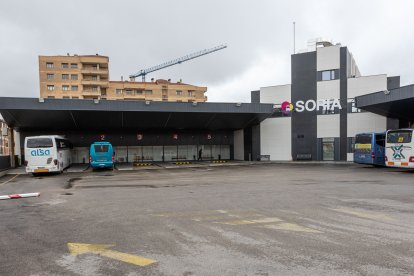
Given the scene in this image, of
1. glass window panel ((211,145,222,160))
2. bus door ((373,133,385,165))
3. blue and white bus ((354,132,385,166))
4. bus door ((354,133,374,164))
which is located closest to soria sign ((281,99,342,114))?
bus door ((354,133,374,164))

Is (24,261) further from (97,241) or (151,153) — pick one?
(151,153)

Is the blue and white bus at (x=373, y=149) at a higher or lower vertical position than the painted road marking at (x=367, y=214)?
higher

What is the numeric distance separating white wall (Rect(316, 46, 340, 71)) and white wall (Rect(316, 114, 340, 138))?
5.47 m

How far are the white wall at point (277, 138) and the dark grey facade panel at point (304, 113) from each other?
573 millimetres

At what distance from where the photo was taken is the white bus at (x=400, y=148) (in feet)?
61.7

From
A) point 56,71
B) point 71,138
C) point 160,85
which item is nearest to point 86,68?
point 56,71

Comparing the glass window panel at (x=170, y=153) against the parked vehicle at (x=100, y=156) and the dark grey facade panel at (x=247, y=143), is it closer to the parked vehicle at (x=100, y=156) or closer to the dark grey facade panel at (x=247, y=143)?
the dark grey facade panel at (x=247, y=143)

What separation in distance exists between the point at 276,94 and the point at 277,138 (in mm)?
5244

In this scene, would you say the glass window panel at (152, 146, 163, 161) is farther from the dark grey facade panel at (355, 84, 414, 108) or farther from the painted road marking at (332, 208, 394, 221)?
the painted road marking at (332, 208, 394, 221)

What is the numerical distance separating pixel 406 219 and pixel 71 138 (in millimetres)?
33574

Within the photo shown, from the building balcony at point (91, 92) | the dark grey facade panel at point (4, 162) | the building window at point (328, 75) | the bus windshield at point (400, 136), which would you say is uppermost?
the building balcony at point (91, 92)

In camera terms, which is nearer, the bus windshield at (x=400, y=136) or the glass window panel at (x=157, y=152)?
the bus windshield at (x=400, y=136)

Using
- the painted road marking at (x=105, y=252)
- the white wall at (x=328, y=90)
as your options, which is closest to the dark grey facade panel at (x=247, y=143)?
the white wall at (x=328, y=90)

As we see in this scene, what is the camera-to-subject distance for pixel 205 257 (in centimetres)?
465
